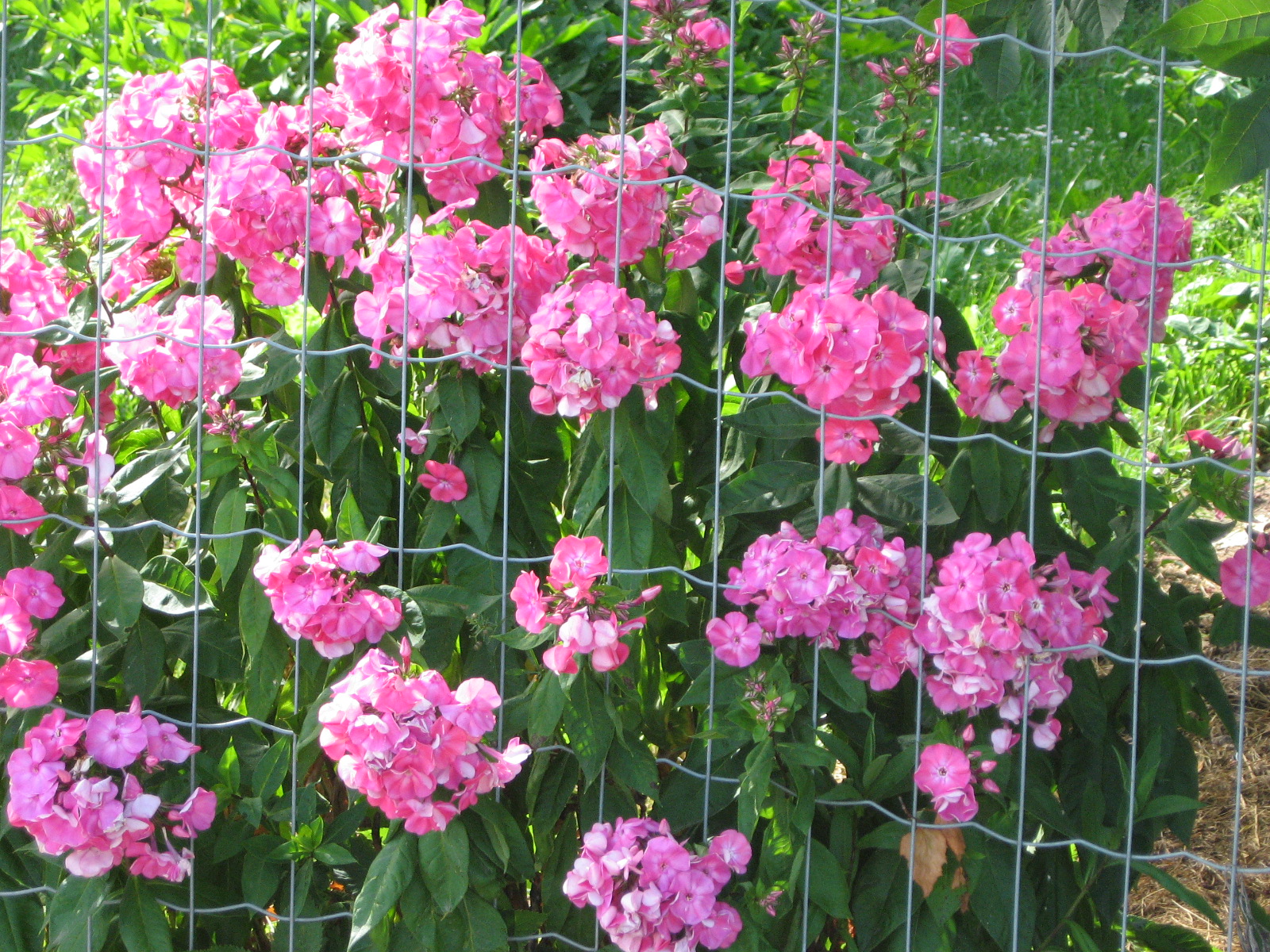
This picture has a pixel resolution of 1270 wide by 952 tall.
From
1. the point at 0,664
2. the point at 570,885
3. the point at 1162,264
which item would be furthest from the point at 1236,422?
the point at 0,664

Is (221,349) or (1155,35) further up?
(1155,35)

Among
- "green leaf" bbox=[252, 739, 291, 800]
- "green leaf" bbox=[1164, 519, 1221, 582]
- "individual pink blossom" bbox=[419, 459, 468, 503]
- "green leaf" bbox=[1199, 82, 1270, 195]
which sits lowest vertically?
"green leaf" bbox=[252, 739, 291, 800]

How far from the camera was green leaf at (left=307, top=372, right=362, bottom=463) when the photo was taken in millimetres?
1481

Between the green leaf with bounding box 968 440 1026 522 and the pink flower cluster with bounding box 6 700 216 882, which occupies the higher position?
the green leaf with bounding box 968 440 1026 522

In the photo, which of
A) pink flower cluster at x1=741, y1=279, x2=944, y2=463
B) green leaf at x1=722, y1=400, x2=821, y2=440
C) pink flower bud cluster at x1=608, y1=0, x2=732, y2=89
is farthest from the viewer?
A: pink flower bud cluster at x1=608, y1=0, x2=732, y2=89

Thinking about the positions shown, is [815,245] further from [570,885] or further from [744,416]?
[570,885]

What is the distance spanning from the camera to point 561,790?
147 centimetres

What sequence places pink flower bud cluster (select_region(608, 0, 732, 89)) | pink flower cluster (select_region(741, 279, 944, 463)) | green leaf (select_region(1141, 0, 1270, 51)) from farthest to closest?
pink flower bud cluster (select_region(608, 0, 732, 89)) → pink flower cluster (select_region(741, 279, 944, 463)) → green leaf (select_region(1141, 0, 1270, 51))

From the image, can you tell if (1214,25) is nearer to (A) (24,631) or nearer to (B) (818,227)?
(B) (818,227)

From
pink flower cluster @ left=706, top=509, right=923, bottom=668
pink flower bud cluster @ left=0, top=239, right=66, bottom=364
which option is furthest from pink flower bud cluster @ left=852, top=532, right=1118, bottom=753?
pink flower bud cluster @ left=0, top=239, right=66, bottom=364

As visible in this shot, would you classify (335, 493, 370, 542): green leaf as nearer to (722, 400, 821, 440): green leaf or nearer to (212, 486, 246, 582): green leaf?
(212, 486, 246, 582): green leaf

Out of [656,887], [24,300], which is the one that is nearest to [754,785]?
[656,887]

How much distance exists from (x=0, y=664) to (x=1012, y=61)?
50.2 inches

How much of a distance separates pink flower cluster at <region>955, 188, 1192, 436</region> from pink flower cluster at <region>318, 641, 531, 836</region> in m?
0.61
